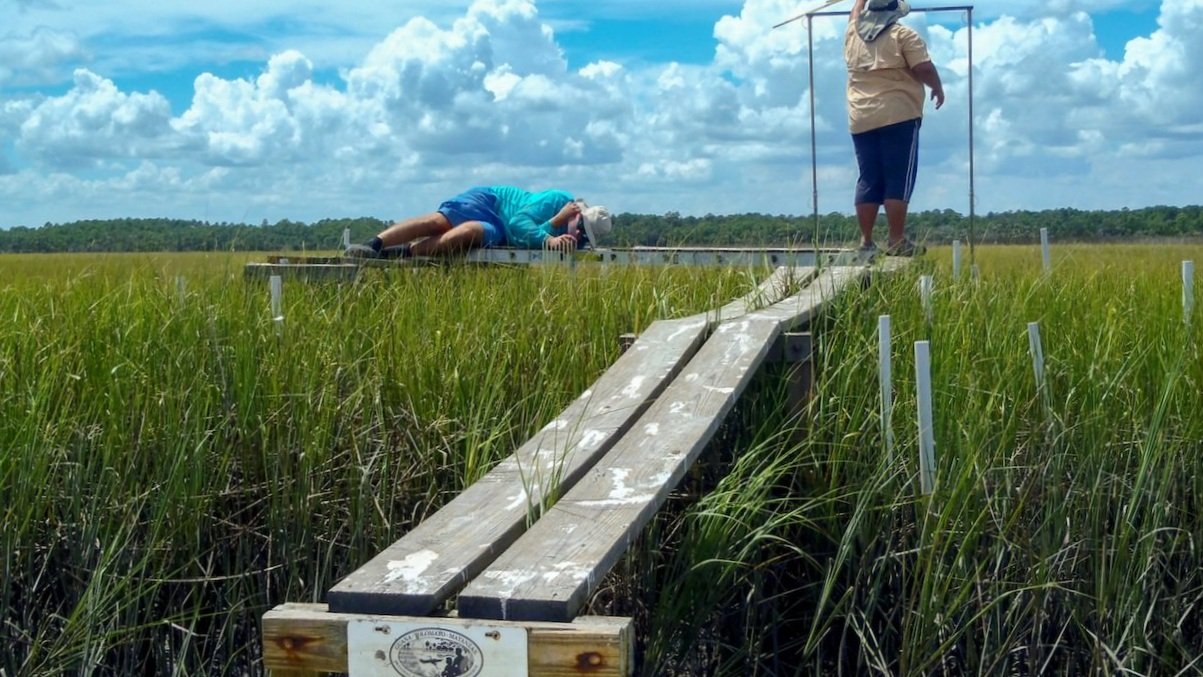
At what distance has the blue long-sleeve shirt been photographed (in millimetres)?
7953

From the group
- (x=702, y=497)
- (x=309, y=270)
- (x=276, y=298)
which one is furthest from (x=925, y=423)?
(x=309, y=270)

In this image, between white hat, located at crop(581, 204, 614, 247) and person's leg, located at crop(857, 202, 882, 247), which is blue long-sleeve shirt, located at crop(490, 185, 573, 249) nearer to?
white hat, located at crop(581, 204, 614, 247)

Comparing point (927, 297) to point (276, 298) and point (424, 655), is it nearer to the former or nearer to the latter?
point (276, 298)

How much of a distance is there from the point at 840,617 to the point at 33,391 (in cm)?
251

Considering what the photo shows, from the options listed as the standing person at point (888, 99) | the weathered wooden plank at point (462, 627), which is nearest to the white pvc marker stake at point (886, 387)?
the weathered wooden plank at point (462, 627)

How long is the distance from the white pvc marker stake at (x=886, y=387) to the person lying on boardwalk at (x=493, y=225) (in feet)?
12.2

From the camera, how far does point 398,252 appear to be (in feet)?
25.8

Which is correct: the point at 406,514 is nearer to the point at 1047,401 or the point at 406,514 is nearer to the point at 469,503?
the point at 469,503

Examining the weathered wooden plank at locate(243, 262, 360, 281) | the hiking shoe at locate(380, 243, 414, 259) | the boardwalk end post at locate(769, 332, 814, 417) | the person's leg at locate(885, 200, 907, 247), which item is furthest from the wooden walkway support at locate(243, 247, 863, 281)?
the boardwalk end post at locate(769, 332, 814, 417)

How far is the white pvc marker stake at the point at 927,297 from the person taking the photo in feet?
15.1

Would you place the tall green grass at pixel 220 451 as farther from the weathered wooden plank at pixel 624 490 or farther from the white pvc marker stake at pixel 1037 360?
the white pvc marker stake at pixel 1037 360

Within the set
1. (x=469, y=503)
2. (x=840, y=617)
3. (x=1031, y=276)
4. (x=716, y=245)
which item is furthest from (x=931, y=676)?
(x=716, y=245)

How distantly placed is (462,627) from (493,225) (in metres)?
5.74

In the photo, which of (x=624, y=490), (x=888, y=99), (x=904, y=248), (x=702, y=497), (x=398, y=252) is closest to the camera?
(x=624, y=490)
